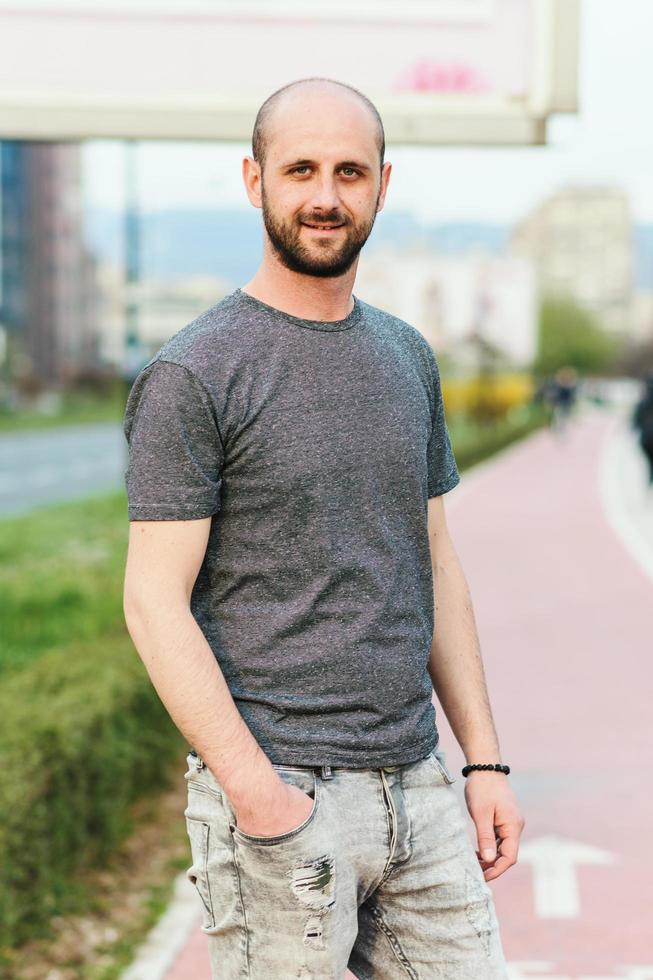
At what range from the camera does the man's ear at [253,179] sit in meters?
2.20

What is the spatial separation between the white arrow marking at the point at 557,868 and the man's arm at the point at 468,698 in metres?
2.23

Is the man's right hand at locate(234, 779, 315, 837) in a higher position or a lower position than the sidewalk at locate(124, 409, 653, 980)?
higher

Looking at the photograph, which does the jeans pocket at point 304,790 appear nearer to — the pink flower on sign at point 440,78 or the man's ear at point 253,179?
the man's ear at point 253,179

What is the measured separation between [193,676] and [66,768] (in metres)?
2.34

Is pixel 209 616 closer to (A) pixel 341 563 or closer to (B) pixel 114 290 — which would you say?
(A) pixel 341 563

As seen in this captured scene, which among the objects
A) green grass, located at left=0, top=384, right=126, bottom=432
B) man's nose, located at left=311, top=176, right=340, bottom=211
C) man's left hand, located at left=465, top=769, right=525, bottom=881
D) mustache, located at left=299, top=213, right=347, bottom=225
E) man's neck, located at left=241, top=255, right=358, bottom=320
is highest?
man's nose, located at left=311, top=176, right=340, bottom=211

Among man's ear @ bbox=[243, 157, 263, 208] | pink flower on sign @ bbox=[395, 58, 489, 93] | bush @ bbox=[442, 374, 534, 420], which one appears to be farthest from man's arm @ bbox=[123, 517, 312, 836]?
bush @ bbox=[442, 374, 534, 420]

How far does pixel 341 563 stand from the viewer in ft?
6.83

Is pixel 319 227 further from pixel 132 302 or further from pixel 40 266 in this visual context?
pixel 40 266

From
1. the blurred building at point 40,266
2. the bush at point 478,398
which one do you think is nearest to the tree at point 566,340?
the blurred building at point 40,266

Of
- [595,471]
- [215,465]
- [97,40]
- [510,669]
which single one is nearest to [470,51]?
[97,40]

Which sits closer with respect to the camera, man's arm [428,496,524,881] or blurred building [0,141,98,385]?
man's arm [428,496,524,881]

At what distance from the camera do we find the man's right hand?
1975 millimetres

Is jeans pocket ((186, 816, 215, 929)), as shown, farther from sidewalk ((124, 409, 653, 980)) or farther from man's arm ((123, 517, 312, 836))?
sidewalk ((124, 409, 653, 980))
